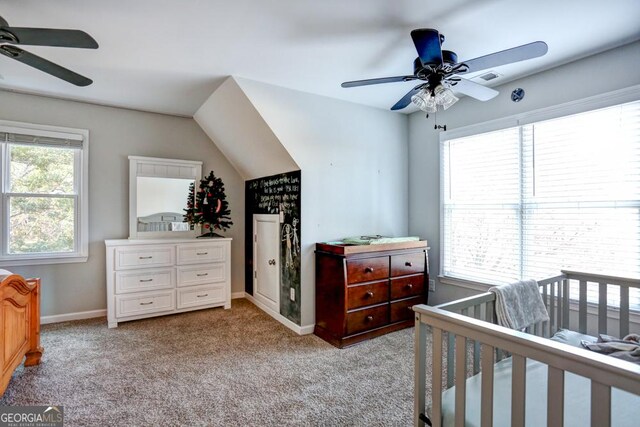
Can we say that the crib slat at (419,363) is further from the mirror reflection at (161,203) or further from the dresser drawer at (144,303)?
the mirror reflection at (161,203)

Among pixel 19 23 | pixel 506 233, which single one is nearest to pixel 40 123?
pixel 19 23

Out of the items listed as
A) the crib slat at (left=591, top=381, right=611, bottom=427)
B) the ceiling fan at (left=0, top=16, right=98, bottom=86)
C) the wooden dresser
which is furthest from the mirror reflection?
the crib slat at (left=591, top=381, right=611, bottom=427)

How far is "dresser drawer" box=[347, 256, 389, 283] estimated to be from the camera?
290 cm

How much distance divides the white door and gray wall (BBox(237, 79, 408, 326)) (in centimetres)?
53

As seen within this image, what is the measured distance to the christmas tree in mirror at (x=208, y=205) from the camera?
4.03 metres

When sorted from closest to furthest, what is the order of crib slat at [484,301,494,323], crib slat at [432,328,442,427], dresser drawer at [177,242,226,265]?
crib slat at [432,328,442,427] < crib slat at [484,301,494,323] < dresser drawer at [177,242,226,265]

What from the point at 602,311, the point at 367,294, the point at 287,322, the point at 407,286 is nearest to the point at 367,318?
the point at 367,294

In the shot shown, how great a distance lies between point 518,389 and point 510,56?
1.72 m

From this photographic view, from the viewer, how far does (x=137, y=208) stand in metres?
3.85

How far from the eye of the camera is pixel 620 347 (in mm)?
1606

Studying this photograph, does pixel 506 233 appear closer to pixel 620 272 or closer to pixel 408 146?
pixel 620 272

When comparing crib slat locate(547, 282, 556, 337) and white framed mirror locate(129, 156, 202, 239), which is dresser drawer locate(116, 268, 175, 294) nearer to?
white framed mirror locate(129, 156, 202, 239)

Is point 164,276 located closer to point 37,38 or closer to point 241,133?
point 241,133

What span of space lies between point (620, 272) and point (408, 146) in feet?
7.88
